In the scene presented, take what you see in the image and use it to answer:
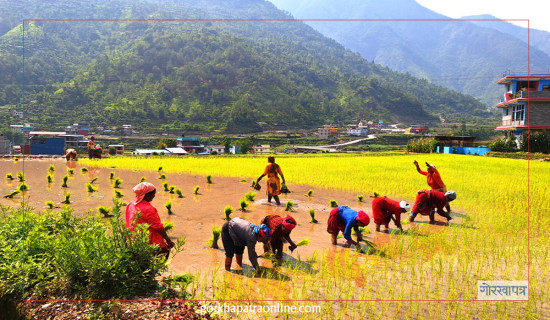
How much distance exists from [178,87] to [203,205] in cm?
12155

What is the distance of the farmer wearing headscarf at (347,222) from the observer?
6539mm

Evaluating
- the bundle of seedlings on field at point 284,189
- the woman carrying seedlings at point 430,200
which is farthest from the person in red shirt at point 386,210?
the bundle of seedlings on field at point 284,189

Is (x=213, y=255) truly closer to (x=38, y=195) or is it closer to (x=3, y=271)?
(x=3, y=271)

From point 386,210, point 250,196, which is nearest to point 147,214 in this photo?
point 386,210

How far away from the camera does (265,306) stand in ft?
14.4

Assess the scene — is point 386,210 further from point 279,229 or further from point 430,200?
point 279,229

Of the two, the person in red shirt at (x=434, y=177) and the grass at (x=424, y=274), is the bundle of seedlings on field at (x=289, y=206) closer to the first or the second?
the grass at (x=424, y=274)

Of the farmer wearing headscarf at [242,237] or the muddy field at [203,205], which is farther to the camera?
the muddy field at [203,205]

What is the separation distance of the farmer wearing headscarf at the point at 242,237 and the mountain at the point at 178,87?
304 ft

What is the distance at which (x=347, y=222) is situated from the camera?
6730mm

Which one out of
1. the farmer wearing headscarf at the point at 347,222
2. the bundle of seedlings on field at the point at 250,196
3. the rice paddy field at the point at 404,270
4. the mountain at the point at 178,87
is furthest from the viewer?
the mountain at the point at 178,87

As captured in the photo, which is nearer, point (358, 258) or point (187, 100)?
point (358, 258)

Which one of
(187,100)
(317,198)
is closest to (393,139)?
(187,100)

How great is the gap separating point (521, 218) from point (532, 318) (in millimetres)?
6179
